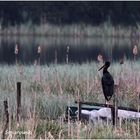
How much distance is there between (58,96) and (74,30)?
52.5ft

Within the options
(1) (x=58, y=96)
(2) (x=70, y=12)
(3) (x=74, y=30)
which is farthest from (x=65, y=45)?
(1) (x=58, y=96)

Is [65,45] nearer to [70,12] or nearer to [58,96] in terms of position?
[70,12]

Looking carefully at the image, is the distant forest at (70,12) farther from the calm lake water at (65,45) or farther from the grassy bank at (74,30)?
the calm lake water at (65,45)

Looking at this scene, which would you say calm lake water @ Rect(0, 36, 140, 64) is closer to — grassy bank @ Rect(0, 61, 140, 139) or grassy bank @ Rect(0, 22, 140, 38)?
grassy bank @ Rect(0, 22, 140, 38)

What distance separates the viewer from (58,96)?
7.59 m

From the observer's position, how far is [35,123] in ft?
17.9

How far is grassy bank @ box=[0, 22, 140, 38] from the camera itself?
22922mm

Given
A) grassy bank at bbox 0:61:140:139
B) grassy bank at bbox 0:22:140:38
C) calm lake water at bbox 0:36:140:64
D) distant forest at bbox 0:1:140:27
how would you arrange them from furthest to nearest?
distant forest at bbox 0:1:140:27 < grassy bank at bbox 0:22:140:38 < calm lake water at bbox 0:36:140:64 < grassy bank at bbox 0:61:140:139

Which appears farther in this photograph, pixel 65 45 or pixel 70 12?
pixel 70 12

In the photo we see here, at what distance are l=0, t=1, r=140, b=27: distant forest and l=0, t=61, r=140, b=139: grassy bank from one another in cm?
1586

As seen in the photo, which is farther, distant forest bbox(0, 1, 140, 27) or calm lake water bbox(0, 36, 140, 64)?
distant forest bbox(0, 1, 140, 27)

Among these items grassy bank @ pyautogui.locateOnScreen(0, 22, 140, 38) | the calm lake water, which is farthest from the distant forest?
the calm lake water

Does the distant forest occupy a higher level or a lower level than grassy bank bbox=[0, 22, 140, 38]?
higher

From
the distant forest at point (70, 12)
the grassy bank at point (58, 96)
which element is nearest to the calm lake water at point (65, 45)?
the distant forest at point (70, 12)
